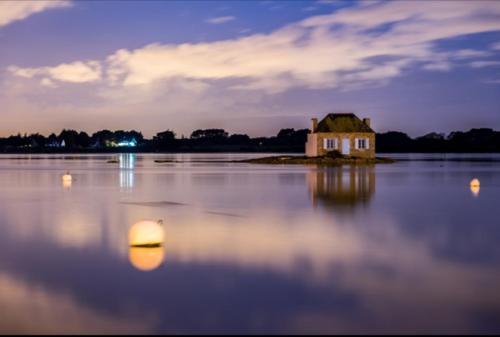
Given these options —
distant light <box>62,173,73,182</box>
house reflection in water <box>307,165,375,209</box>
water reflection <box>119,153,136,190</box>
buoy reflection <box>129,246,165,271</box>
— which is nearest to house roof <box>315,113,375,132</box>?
water reflection <box>119,153,136,190</box>

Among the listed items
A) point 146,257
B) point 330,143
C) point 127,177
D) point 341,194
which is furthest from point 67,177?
point 330,143

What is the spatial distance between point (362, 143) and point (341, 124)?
3826 millimetres

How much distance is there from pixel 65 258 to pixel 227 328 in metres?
6.19

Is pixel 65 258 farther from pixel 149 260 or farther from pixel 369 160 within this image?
pixel 369 160

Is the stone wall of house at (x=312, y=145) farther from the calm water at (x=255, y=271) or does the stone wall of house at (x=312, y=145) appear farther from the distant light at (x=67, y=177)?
the calm water at (x=255, y=271)

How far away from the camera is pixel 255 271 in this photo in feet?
37.4

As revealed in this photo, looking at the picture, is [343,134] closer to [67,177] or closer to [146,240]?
[67,177]

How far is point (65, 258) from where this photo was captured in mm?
12914

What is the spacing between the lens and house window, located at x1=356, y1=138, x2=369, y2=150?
71.9m

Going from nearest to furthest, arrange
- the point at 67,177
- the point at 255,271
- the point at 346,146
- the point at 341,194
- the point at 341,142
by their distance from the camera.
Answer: the point at 255,271
the point at 341,194
the point at 67,177
the point at 341,142
the point at 346,146

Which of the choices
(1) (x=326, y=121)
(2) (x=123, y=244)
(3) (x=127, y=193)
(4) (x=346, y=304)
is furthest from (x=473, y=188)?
(1) (x=326, y=121)

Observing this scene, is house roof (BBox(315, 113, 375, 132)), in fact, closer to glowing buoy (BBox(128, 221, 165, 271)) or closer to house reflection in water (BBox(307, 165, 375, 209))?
house reflection in water (BBox(307, 165, 375, 209))

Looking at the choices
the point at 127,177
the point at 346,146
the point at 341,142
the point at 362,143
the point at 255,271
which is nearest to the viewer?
the point at 255,271

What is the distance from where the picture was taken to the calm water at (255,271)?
8.21 meters
